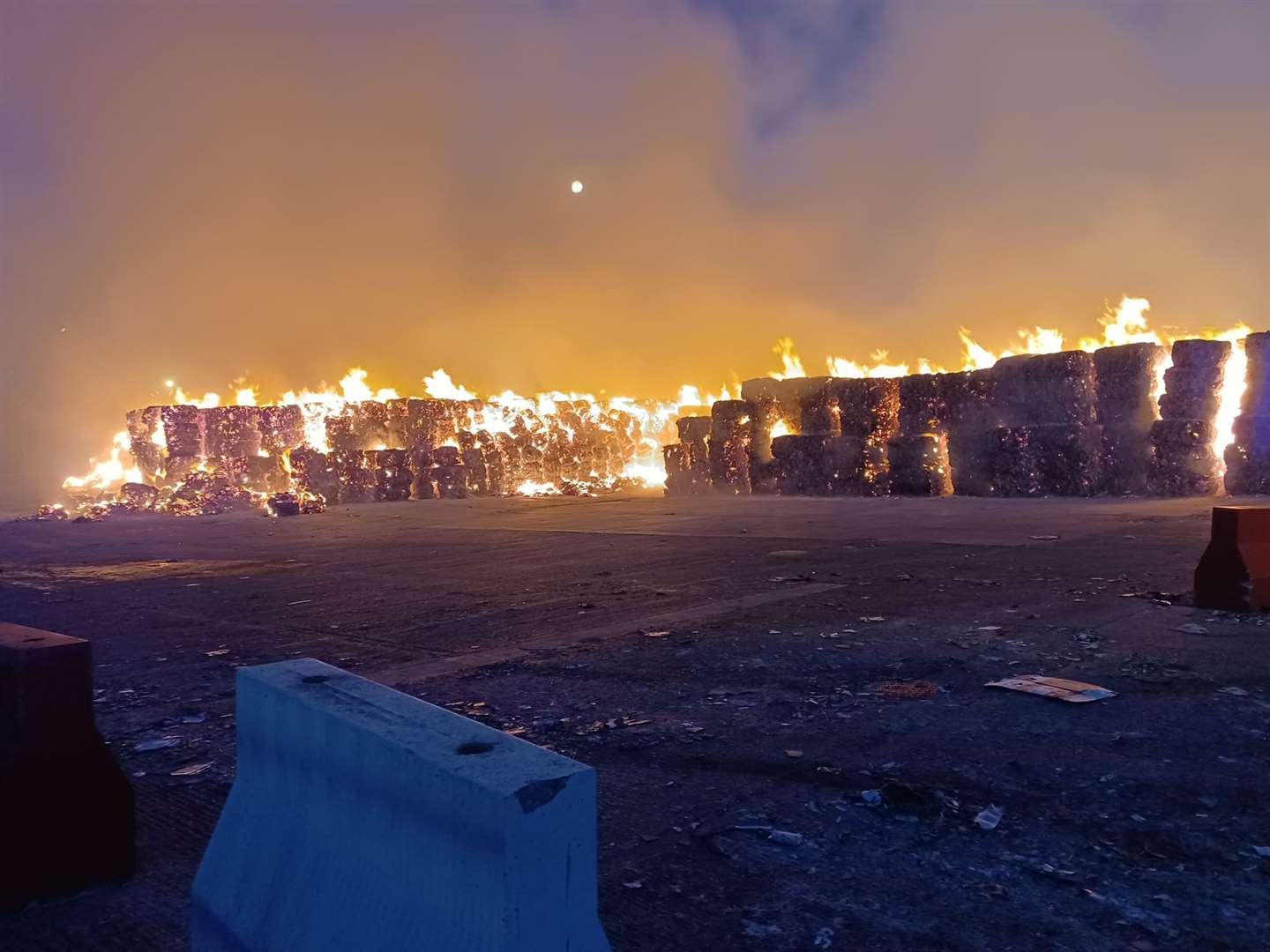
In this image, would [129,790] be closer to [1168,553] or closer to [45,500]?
[1168,553]

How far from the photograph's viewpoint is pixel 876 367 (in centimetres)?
1830

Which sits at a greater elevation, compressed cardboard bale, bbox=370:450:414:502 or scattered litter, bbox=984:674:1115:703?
compressed cardboard bale, bbox=370:450:414:502

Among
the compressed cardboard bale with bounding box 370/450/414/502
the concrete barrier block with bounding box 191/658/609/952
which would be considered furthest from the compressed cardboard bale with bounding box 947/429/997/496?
the concrete barrier block with bounding box 191/658/609/952

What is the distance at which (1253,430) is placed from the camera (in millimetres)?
12734

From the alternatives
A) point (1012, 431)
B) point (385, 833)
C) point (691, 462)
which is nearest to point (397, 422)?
point (691, 462)

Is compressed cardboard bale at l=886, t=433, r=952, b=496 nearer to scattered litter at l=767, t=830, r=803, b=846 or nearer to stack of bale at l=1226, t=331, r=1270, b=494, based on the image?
stack of bale at l=1226, t=331, r=1270, b=494

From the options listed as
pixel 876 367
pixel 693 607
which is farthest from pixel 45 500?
pixel 693 607

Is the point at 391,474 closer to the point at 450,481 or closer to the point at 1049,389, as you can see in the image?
the point at 450,481

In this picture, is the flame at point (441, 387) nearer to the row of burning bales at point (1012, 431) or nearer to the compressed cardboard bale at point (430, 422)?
the compressed cardboard bale at point (430, 422)

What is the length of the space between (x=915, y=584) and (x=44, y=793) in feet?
18.1

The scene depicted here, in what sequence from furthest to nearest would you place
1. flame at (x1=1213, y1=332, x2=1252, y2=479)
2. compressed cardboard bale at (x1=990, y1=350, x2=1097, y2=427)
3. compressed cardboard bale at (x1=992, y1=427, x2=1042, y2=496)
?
compressed cardboard bale at (x1=992, y1=427, x2=1042, y2=496)
compressed cardboard bale at (x1=990, y1=350, x2=1097, y2=427)
flame at (x1=1213, y1=332, x2=1252, y2=479)

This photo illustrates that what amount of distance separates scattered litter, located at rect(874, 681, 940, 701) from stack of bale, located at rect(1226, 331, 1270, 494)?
1143 cm

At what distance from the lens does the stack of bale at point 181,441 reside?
830 inches

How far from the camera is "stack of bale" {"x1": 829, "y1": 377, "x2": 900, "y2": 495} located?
1705cm
